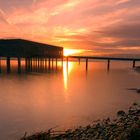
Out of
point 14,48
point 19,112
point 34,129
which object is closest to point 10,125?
point 34,129

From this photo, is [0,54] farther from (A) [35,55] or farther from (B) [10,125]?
(B) [10,125]

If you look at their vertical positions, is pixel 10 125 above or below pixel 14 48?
below

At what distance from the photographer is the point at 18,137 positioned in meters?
11.9

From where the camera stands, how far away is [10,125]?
14.0 m

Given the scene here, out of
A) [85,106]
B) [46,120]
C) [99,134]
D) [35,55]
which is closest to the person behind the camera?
[99,134]

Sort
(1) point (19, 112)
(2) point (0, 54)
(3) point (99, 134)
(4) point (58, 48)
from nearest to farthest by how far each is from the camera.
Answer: (3) point (99, 134), (1) point (19, 112), (2) point (0, 54), (4) point (58, 48)

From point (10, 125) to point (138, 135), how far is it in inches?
332

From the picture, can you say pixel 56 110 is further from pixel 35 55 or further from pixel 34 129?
pixel 35 55

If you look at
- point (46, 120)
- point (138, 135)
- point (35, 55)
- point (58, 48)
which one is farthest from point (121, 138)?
point (58, 48)

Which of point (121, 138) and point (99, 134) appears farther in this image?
point (99, 134)

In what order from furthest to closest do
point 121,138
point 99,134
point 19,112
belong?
point 19,112 → point 99,134 → point 121,138

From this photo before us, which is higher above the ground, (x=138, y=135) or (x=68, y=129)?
(x=138, y=135)

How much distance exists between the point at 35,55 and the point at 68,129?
218 feet

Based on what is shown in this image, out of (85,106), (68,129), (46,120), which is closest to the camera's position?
(68,129)
